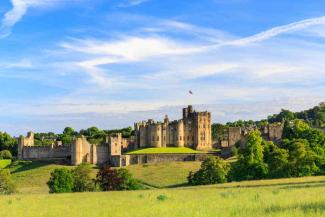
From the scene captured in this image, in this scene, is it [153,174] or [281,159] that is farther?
[153,174]

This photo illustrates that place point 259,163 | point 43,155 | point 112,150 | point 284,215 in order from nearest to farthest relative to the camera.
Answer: point 284,215
point 259,163
point 112,150
point 43,155

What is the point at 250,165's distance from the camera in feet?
259

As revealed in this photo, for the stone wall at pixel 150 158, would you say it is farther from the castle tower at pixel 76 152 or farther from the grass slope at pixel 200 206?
the grass slope at pixel 200 206

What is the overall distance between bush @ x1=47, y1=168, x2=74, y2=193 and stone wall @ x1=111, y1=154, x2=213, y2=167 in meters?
45.9

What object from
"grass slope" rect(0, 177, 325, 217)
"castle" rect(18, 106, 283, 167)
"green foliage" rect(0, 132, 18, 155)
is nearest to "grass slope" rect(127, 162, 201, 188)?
"castle" rect(18, 106, 283, 167)

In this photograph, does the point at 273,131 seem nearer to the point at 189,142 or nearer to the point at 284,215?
the point at 189,142

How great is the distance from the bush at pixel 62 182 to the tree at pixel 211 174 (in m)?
18.6

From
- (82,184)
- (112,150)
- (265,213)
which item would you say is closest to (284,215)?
(265,213)

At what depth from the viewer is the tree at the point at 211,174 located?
7862 cm

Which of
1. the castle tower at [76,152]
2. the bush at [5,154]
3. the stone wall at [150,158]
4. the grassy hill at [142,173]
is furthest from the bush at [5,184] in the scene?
the bush at [5,154]

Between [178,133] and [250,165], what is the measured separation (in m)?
61.2

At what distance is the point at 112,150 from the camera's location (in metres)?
128

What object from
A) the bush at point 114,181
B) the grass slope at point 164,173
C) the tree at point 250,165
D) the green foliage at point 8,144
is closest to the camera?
the bush at point 114,181

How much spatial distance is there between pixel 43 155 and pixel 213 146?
43.7m
